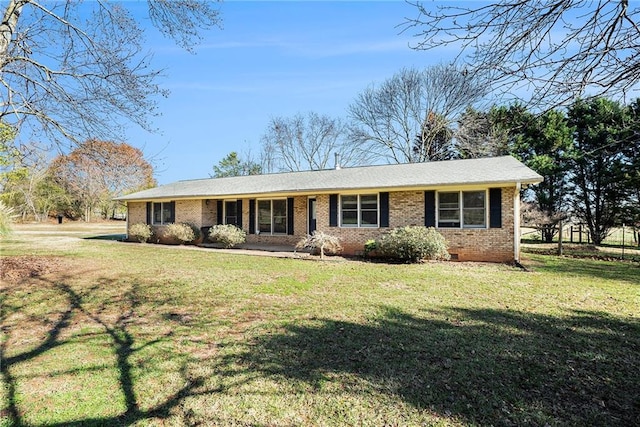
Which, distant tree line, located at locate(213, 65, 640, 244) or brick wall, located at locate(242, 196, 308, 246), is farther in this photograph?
distant tree line, located at locate(213, 65, 640, 244)

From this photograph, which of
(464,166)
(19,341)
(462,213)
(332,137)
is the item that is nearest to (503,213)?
(462,213)

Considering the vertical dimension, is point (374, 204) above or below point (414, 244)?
above

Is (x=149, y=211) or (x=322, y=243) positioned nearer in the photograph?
(x=322, y=243)

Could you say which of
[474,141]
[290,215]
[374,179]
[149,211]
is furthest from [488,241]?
[149,211]

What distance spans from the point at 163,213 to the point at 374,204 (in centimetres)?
1314

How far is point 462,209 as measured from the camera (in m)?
12.0

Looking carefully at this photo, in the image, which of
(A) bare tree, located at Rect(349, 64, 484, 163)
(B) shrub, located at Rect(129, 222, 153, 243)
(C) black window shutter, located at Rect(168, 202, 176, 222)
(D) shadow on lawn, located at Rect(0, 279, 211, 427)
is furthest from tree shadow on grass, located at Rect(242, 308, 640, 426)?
(A) bare tree, located at Rect(349, 64, 484, 163)

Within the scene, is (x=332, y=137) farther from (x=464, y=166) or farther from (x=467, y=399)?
(x=467, y=399)

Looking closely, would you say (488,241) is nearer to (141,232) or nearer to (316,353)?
(316,353)

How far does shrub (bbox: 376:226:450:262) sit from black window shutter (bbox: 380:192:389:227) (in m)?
1.16

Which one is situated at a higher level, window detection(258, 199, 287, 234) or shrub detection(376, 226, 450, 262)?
window detection(258, 199, 287, 234)

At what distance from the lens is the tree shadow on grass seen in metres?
2.93

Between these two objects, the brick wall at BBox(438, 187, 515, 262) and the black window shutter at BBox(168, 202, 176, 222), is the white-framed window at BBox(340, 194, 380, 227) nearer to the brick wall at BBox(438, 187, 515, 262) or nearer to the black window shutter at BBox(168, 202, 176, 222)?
the brick wall at BBox(438, 187, 515, 262)

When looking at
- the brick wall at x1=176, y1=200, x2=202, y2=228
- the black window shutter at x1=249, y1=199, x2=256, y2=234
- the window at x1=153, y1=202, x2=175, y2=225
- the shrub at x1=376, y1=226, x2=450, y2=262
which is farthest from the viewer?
the window at x1=153, y1=202, x2=175, y2=225
